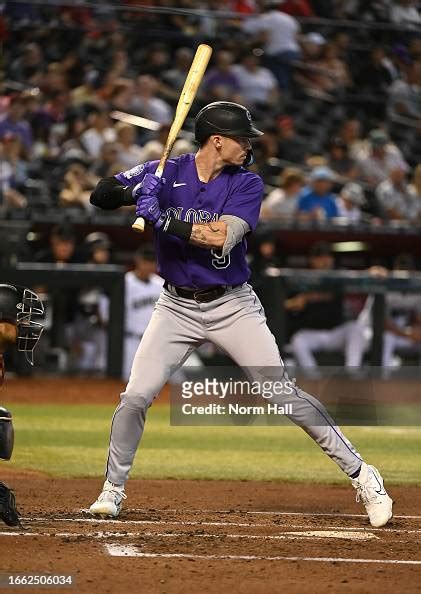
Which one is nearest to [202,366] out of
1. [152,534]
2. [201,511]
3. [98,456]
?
[98,456]

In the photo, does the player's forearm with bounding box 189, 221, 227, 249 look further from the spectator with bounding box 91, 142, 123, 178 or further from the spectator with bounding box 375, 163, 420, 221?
the spectator with bounding box 375, 163, 420, 221

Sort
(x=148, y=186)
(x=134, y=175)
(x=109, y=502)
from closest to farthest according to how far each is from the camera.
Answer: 1. (x=148, y=186)
2. (x=109, y=502)
3. (x=134, y=175)

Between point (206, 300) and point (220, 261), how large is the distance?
20 cm

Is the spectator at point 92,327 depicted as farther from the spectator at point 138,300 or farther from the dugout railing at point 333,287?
A: the dugout railing at point 333,287

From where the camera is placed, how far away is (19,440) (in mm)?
9008

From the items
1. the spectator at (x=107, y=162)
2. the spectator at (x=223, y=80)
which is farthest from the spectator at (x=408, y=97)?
the spectator at (x=107, y=162)

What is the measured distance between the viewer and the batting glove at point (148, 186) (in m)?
5.59

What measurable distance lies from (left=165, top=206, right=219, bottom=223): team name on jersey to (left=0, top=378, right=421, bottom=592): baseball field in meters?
1.43

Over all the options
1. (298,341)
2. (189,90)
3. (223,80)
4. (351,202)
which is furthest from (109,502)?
(223,80)

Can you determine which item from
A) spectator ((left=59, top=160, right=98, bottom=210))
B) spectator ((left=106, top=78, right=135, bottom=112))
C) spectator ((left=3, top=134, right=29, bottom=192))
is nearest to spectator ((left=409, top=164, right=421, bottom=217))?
spectator ((left=106, top=78, right=135, bottom=112))

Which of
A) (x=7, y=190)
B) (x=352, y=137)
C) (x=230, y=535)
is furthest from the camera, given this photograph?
(x=352, y=137)

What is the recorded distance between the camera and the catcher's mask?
17.0 feet

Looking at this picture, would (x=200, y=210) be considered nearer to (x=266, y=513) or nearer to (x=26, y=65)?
(x=266, y=513)

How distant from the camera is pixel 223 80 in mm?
16250
